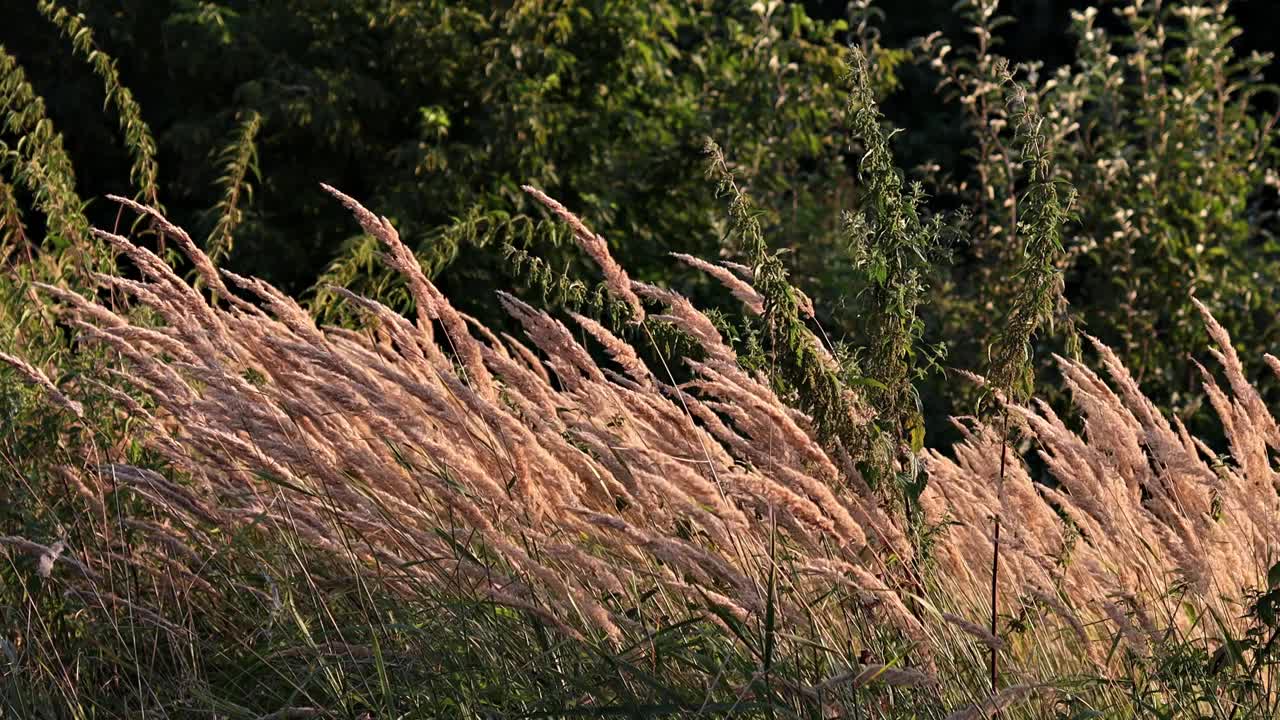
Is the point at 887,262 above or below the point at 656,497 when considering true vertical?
above

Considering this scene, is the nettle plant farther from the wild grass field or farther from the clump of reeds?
the clump of reeds

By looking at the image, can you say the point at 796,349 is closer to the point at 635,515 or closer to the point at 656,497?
the point at 656,497

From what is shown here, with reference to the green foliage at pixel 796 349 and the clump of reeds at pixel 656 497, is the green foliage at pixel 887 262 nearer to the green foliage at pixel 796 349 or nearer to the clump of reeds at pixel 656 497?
the green foliage at pixel 796 349

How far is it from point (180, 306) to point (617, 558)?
1.20 m

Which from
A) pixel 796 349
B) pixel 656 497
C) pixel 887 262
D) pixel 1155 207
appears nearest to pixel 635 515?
pixel 656 497

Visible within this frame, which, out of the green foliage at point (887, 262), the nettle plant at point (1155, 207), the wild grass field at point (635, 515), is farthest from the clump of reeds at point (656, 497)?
the nettle plant at point (1155, 207)

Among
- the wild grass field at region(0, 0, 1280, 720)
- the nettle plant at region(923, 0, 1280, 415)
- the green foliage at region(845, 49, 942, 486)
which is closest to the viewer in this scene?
the wild grass field at region(0, 0, 1280, 720)

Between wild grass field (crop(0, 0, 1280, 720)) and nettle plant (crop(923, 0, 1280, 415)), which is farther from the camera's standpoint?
nettle plant (crop(923, 0, 1280, 415))

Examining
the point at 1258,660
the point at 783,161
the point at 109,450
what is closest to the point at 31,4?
the point at 783,161

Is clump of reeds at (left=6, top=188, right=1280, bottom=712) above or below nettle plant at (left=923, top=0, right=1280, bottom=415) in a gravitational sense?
below

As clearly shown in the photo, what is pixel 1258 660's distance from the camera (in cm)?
268

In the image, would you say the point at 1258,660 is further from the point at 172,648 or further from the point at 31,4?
the point at 31,4

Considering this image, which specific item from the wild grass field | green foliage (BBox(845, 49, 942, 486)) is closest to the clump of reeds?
the wild grass field

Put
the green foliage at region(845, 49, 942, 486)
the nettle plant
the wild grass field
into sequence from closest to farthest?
the wild grass field < the green foliage at region(845, 49, 942, 486) < the nettle plant
